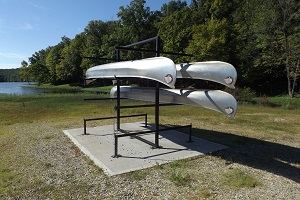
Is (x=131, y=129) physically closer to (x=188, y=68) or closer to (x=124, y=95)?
(x=124, y=95)

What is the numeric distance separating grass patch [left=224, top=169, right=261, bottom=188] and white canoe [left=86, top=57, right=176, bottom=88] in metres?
2.22

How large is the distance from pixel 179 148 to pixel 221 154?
1167 mm

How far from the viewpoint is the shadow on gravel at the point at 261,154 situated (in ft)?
16.4

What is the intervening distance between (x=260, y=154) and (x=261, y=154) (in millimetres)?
30

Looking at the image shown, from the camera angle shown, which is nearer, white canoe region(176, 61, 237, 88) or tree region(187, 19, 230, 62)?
white canoe region(176, 61, 237, 88)

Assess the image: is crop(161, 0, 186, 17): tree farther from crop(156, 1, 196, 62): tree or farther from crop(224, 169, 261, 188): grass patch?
crop(224, 169, 261, 188): grass patch

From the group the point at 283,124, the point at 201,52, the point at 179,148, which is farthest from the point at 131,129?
the point at 201,52

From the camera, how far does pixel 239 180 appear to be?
4316mm

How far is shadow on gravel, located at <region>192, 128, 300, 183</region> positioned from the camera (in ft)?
16.4

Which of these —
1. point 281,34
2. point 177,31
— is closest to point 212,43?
point 281,34

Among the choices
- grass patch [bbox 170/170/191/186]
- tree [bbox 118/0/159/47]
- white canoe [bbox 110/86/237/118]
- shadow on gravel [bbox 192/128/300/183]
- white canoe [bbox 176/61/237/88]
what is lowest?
shadow on gravel [bbox 192/128/300/183]

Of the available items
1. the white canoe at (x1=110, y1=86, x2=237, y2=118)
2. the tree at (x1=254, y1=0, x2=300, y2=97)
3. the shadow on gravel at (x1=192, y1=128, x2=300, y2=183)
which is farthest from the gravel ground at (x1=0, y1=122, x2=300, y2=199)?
the tree at (x1=254, y1=0, x2=300, y2=97)

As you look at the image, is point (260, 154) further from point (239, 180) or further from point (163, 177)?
point (163, 177)

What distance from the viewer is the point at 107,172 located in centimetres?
465
